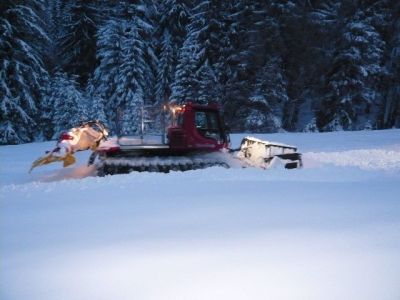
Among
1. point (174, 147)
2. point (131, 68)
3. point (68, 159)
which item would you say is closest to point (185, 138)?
point (174, 147)

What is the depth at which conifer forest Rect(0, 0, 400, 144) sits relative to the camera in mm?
26938

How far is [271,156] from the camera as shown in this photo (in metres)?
11.2

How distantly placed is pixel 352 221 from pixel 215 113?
613 cm

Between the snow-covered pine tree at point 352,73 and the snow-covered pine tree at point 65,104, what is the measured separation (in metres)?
17.0

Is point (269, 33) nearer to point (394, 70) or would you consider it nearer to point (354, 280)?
point (394, 70)

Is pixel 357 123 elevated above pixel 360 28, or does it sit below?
below

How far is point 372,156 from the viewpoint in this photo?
14.4 metres

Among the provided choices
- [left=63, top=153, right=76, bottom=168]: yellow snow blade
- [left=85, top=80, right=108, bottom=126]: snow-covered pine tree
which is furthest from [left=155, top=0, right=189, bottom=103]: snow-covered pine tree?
[left=63, top=153, right=76, bottom=168]: yellow snow blade

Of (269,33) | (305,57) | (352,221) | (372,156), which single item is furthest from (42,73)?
(352,221)

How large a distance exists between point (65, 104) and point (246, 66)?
42.6ft

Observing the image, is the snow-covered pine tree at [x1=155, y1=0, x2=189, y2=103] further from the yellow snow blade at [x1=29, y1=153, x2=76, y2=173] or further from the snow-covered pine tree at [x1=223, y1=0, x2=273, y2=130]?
the yellow snow blade at [x1=29, y1=153, x2=76, y2=173]

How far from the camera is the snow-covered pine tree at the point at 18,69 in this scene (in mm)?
22266

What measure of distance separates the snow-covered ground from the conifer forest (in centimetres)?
1751

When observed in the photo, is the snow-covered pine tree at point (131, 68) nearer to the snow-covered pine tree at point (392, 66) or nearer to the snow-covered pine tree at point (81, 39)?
the snow-covered pine tree at point (81, 39)
